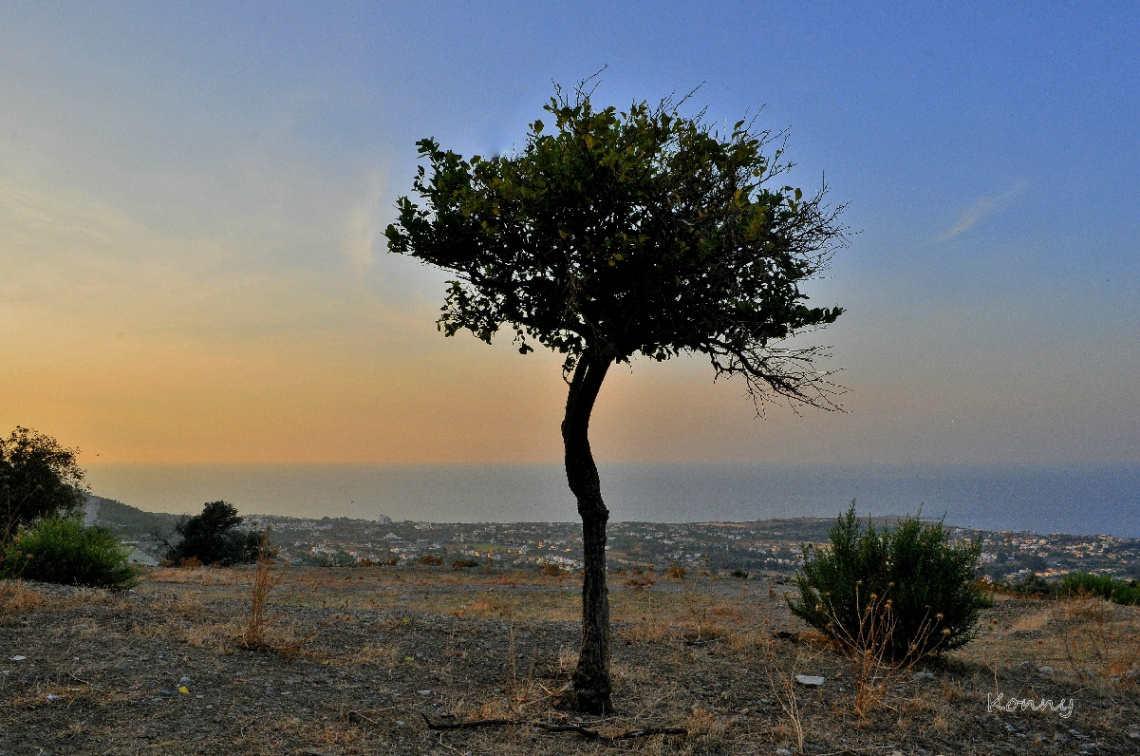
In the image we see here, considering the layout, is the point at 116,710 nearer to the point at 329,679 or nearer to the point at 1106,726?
the point at 329,679

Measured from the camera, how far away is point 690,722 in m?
5.90

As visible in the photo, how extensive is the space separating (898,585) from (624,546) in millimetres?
23204

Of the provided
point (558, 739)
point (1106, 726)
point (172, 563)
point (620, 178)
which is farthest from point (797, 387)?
point (172, 563)

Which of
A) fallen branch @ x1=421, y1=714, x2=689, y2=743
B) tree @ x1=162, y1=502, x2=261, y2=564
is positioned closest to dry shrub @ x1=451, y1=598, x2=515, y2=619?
fallen branch @ x1=421, y1=714, x2=689, y2=743

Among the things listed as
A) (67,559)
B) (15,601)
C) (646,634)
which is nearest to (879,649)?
(646,634)

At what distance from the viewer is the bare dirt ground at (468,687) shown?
5465 mm

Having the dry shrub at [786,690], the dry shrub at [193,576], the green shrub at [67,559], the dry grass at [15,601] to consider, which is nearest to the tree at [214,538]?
the dry shrub at [193,576]

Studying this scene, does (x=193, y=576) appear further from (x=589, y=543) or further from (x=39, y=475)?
(x=589, y=543)

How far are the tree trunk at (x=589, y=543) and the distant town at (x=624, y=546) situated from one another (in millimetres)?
5223

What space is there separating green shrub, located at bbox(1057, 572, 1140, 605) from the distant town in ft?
3.53

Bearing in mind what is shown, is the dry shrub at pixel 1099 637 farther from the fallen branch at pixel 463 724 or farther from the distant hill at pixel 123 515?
the distant hill at pixel 123 515

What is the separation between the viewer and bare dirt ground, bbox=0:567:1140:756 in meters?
5.46

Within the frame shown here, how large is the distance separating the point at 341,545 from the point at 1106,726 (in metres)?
28.4

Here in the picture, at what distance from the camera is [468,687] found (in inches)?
275
